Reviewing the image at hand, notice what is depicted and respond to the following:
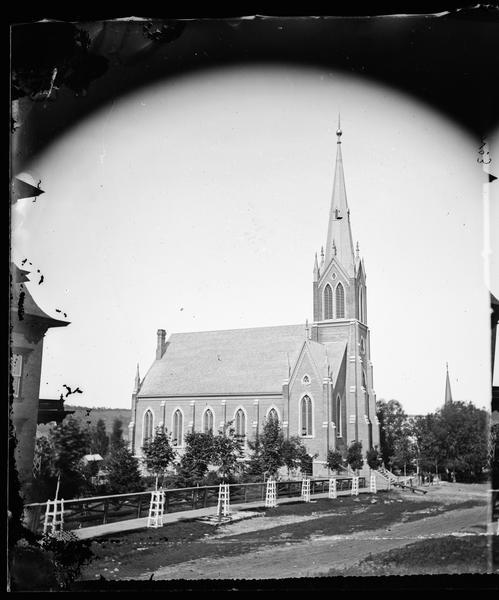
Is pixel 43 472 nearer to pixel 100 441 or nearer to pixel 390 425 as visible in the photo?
pixel 100 441

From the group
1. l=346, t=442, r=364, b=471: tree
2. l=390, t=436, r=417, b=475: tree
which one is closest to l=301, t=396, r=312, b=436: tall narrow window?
l=346, t=442, r=364, b=471: tree

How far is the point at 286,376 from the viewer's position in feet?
15.6

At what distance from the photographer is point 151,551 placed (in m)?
4.06

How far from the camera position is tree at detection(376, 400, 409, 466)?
454 centimetres

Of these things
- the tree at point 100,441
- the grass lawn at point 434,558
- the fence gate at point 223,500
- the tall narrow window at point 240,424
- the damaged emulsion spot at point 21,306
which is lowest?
the grass lawn at point 434,558

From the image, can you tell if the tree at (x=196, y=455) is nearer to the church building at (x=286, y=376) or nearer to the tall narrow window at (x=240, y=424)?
the church building at (x=286, y=376)

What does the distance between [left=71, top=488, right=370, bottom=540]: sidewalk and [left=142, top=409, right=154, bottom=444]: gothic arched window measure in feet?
2.00

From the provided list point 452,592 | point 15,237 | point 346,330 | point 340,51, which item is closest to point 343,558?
point 452,592

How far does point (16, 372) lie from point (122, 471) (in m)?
1.11

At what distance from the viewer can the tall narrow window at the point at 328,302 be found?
4559 mm

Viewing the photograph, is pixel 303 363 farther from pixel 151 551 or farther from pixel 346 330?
pixel 151 551

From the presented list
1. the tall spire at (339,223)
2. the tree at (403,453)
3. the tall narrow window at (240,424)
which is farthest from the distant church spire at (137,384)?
the tree at (403,453)

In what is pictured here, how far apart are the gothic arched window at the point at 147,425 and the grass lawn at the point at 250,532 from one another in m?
0.70

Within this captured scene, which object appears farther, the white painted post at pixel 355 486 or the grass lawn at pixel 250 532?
the white painted post at pixel 355 486
